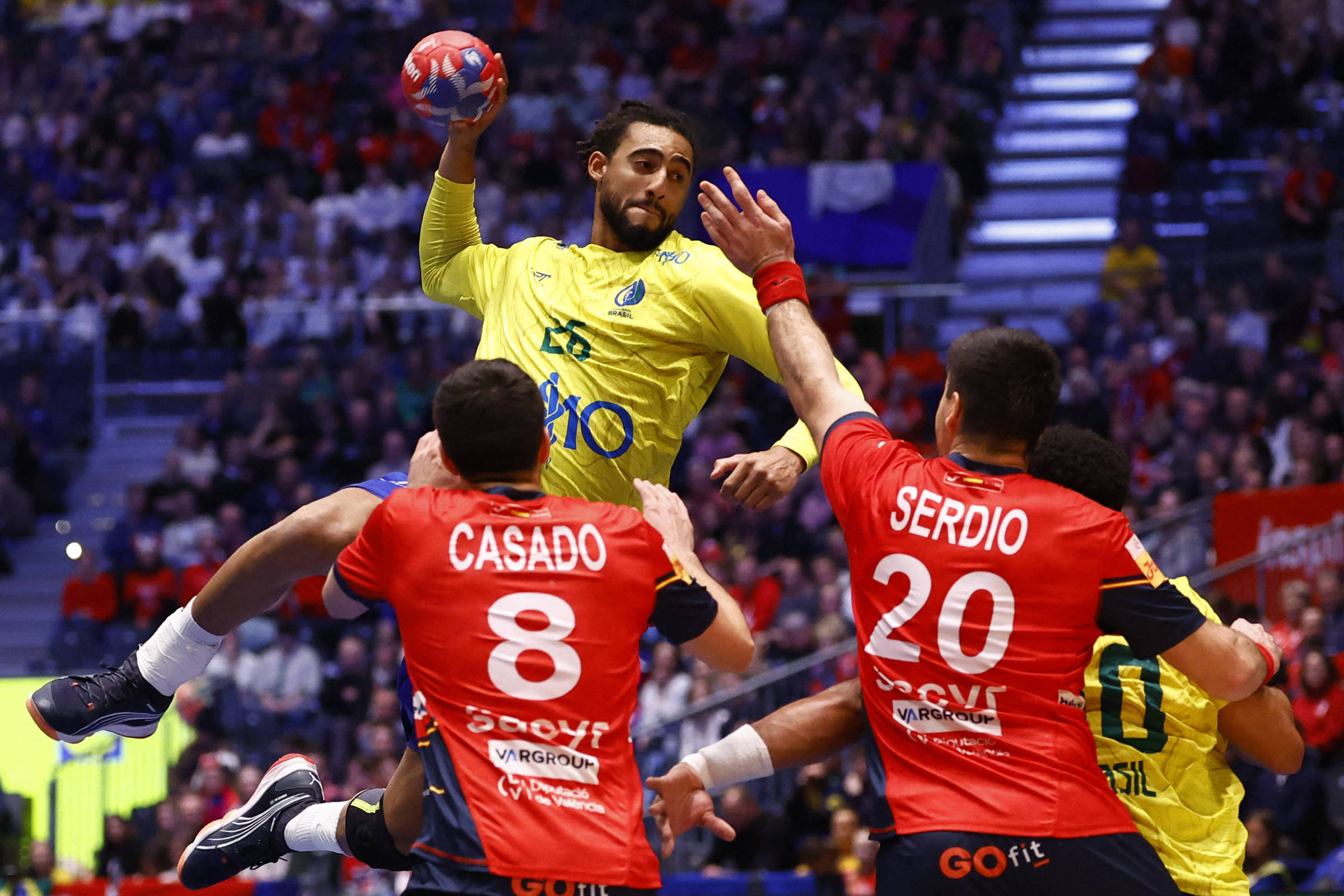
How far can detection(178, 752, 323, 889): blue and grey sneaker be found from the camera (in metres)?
5.96

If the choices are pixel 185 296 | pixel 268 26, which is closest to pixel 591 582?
pixel 185 296

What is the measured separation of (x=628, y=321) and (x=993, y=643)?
2.08 m

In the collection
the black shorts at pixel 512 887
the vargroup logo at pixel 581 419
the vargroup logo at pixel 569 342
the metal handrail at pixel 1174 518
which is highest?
the vargroup logo at pixel 569 342

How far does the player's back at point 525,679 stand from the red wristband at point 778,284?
1165 mm

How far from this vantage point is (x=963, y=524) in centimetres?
431

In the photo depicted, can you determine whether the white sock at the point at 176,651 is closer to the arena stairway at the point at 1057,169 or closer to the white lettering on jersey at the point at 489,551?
the white lettering on jersey at the point at 489,551

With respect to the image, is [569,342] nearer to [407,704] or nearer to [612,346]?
[612,346]

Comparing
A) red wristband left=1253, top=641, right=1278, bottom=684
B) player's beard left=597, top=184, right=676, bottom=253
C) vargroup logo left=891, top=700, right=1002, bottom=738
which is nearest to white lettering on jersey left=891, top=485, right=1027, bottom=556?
vargroup logo left=891, top=700, right=1002, bottom=738

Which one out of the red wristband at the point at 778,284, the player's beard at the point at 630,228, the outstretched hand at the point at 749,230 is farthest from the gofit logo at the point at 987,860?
the player's beard at the point at 630,228

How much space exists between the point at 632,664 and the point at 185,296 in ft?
A: 54.7

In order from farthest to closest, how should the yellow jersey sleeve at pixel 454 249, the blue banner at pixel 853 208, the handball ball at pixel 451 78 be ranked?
the blue banner at pixel 853 208 < the yellow jersey sleeve at pixel 454 249 < the handball ball at pixel 451 78

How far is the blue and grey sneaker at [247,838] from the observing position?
19.6 ft

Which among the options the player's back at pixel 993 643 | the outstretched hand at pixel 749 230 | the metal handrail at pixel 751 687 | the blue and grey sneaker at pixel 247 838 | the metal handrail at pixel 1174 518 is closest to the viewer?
the player's back at pixel 993 643

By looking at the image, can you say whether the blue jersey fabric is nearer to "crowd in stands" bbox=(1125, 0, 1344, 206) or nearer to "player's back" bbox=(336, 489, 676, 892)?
"player's back" bbox=(336, 489, 676, 892)
